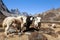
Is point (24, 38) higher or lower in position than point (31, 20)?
lower

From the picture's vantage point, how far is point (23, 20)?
1081cm

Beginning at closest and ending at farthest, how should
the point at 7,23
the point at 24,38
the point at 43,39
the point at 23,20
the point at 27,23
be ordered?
the point at 43,39
the point at 24,38
the point at 7,23
the point at 23,20
the point at 27,23

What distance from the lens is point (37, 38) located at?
8273mm

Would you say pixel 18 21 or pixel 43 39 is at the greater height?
pixel 18 21

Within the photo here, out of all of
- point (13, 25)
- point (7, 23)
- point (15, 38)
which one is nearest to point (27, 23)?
point (13, 25)

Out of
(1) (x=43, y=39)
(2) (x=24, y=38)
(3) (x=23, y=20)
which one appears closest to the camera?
(1) (x=43, y=39)

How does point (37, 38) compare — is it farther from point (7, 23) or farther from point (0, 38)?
point (7, 23)

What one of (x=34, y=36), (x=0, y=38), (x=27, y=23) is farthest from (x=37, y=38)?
(x=27, y=23)

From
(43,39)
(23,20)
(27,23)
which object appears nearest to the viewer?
(43,39)

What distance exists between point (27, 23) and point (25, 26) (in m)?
0.42

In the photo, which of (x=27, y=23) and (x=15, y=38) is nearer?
(x=15, y=38)

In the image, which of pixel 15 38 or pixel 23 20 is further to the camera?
pixel 23 20

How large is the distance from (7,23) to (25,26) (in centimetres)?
159

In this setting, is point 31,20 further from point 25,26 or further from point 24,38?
point 24,38
